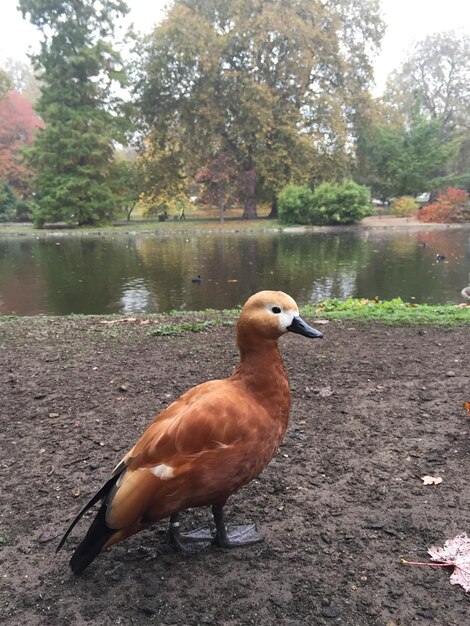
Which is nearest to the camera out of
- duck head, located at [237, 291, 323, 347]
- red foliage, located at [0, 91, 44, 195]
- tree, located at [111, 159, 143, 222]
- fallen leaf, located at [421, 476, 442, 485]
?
duck head, located at [237, 291, 323, 347]

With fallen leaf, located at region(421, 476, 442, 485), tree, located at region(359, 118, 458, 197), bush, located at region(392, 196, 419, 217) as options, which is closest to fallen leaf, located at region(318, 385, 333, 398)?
fallen leaf, located at region(421, 476, 442, 485)

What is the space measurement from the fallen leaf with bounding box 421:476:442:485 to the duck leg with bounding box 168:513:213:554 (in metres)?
1.20

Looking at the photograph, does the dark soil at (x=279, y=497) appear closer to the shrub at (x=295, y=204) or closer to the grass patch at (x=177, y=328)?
the grass patch at (x=177, y=328)

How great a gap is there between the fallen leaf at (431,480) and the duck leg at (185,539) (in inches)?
47.3

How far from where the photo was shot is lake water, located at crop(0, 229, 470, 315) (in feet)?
33.7

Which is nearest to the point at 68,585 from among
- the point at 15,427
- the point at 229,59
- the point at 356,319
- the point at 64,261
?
the point at 15,427

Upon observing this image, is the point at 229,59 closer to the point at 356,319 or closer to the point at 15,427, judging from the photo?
the point at 356,319

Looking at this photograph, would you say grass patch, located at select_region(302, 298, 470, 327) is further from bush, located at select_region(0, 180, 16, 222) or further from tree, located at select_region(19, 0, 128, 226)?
bush, located at select_region(0, 180, 16, 222)

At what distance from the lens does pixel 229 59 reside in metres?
30.2

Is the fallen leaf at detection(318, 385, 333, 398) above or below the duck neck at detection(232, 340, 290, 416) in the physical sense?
below

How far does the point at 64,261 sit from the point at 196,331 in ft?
40.4

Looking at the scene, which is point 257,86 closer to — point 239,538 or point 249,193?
point 249,193

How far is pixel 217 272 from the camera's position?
13.8 m

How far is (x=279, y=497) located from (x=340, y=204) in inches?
1077
